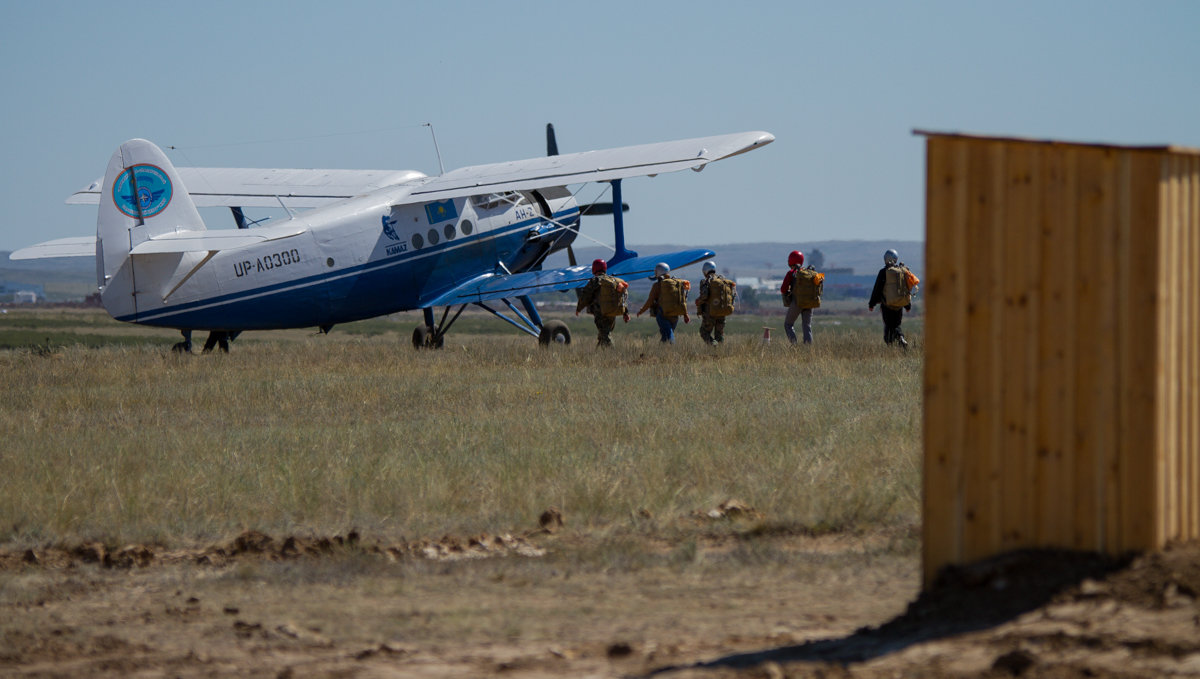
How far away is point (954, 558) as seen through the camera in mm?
6301

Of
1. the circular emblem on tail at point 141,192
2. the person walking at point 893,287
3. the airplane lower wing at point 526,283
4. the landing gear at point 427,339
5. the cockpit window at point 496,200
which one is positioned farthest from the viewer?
the cockpit window at point 496,200

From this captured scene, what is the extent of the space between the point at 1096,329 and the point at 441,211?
20326 millimetres

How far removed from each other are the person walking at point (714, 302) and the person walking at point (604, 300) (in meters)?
1.44

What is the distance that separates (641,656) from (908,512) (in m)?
3.77

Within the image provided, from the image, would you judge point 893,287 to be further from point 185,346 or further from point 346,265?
point 185,346

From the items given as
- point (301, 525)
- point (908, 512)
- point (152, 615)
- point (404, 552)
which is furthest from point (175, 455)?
point (908, 512)

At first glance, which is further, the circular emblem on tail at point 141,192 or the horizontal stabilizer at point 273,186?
the horizontal stabilizer at point 273,186

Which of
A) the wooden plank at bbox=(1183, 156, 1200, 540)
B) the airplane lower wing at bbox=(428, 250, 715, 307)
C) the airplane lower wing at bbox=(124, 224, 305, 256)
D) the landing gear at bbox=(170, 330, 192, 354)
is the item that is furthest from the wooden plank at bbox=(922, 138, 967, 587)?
the airplane lower wing at bbox=(428, 250, 715, 307)

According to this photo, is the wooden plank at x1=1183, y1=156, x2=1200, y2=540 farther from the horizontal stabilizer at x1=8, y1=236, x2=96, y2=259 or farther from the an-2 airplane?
the horizontal stabilizer at x1=8, y1=236, x2=96, y2=259

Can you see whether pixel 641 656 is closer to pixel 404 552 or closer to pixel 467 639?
pixel 467 639

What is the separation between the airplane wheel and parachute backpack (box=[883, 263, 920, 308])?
23.4ft

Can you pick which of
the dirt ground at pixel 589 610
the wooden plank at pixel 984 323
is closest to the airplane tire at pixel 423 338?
the dirt ground at pixel 589 610

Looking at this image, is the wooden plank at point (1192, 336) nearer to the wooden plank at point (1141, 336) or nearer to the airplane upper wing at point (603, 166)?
the wooden plank at point (1141, 336)

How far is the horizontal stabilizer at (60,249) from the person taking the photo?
2489 centimetres
